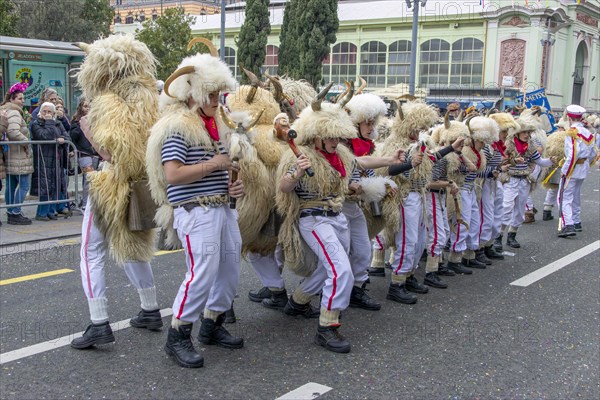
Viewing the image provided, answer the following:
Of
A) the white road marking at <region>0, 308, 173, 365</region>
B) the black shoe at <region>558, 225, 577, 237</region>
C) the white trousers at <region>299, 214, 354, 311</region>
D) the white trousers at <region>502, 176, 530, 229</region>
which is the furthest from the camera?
the black shoe at <region>558, 225, 577, 237</region>

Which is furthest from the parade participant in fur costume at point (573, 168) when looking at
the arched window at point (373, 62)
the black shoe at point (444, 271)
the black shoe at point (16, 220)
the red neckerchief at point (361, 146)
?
the arched window at point (373, 62)

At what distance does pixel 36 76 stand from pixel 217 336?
12.0m

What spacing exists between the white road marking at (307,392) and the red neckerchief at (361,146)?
6.78ft

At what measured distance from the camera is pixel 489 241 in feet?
24.8

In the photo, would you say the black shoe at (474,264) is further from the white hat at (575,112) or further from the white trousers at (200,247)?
the white trousers at (200,247)

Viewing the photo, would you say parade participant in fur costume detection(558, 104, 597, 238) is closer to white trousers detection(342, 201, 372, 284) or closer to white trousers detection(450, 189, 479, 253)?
white trousers detection(450, 189, 479, 253)

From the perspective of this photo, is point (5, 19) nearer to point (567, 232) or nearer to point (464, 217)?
point (567, 232)

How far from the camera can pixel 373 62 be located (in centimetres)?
4081

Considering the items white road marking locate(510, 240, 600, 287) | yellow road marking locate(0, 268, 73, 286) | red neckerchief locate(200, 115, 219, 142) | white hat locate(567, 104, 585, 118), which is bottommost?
white road marking locate(510, 240, 600, 287)

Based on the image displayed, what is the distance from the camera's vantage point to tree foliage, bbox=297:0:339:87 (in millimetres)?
30297

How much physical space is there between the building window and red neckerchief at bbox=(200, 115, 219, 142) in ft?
125

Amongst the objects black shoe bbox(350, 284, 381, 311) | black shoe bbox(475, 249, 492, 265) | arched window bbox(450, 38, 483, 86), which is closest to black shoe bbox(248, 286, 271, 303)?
black shoe bbox(350, 284, 381, 311)

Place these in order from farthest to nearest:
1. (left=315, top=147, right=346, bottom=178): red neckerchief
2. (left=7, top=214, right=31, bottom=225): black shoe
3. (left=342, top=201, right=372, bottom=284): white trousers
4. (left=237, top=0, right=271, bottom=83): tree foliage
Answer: (left=237, top=0, right=271, bottom=83): tree foliage, (left=7, top=214, right=31, bottom=225): black shoe, (left=342, top=201, right=372, bottom=284): white trousers, (left=315, top=147, right=346, bottom=178): red neckerchief

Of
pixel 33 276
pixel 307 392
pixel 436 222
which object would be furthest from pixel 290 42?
pixel 307 392
